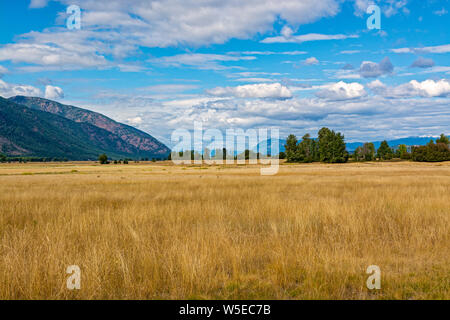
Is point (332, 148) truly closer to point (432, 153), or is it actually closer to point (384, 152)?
point (432, 153)

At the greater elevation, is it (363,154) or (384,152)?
(384,152)

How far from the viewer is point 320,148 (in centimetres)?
14500

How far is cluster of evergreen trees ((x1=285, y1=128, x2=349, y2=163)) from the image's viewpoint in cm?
13875

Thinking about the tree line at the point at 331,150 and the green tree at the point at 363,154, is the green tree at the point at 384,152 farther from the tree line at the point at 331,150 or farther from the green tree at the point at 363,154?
the green tree at the point at 363,154

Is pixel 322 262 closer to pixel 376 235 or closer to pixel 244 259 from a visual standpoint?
pixel 244 259

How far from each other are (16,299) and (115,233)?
13.7ft

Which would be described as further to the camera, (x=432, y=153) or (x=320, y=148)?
(x=320, y=148)

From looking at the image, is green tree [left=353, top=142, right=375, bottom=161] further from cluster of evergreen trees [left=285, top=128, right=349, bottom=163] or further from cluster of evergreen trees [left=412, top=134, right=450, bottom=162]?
cluster of evergreen trees [left=412, top=134, right=450, bottom=162]

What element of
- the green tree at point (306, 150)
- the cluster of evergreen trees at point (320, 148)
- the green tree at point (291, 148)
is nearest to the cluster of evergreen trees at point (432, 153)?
the cluster of evergreen trees at point (320, 148)

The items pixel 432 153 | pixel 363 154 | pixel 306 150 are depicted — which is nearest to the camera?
pixel 432 153

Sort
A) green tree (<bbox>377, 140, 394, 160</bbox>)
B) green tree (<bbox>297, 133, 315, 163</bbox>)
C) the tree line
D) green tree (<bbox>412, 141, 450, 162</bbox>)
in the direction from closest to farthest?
1. green tree (<bbox>412, 141, 450, 162</bbox>)
2. the tree line
3. green tree (<bbox>297, 133, 315, 163</bbox>)
4. green tree (<bbox>377, 140, 394, 160</bbox>)

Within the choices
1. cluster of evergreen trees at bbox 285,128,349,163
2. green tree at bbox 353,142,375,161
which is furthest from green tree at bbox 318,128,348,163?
green tree at bbox 353,142,375,161

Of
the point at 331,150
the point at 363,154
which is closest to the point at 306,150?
the point at 331,150

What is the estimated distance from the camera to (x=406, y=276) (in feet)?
20.7
